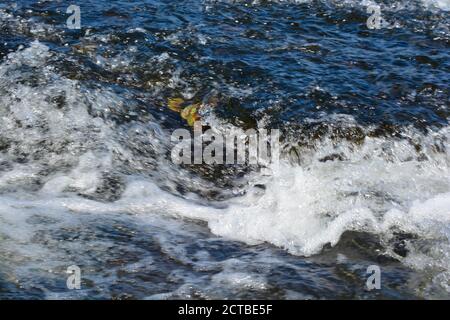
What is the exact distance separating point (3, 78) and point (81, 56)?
3.42 ft

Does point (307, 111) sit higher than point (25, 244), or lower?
higher

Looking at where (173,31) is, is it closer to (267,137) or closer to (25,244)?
(267,137)

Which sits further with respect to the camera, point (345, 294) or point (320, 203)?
point (320, 203)

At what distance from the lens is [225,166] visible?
266 inches

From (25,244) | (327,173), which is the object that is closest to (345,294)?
(327,173)

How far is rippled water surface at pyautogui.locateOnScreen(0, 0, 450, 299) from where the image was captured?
16.2 feet

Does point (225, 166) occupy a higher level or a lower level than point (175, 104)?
lower

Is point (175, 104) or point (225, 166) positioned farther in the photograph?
point (175, 104)

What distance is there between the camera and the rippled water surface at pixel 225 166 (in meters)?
4.94

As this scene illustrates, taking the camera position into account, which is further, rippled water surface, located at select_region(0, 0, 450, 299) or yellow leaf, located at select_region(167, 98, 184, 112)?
yellow leaf, located at select_region(167, 98, 184, 112)

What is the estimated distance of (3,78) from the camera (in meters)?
7.66

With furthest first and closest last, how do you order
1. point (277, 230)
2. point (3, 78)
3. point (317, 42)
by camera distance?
Answer: point (317, 42) < point (3, 78) < point (277, 230)

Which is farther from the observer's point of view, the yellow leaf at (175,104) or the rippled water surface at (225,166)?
the yellow leaf at (175,104)
